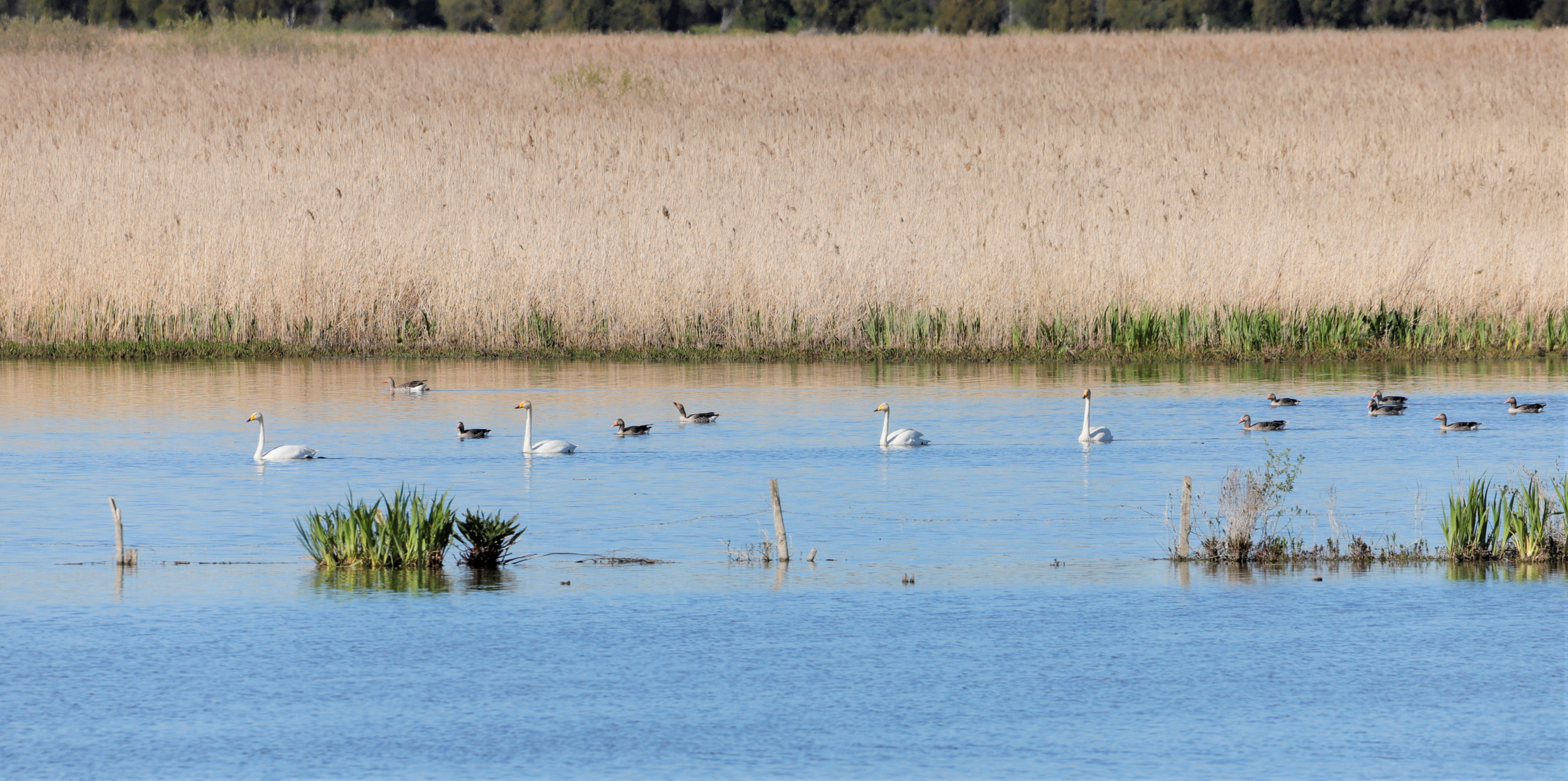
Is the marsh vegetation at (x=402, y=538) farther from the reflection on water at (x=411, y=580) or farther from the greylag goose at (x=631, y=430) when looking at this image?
the greylag goose at (x=631, y=430)

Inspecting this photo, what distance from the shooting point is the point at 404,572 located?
38.8 feet

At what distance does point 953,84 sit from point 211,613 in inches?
1327

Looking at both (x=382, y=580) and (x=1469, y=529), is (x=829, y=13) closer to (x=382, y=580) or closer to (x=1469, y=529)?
(x=1469, y=529)

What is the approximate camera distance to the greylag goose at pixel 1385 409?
Result: 18.9 metres

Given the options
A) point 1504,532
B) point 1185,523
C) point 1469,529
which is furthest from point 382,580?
point 1504,532

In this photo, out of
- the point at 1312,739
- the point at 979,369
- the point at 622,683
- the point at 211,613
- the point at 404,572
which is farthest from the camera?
the point at 979,369

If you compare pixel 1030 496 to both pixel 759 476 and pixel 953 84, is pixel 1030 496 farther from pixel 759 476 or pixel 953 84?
pixel 953 84

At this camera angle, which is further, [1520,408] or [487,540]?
[1520,408]

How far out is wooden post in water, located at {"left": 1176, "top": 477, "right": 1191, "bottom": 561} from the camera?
1184cm

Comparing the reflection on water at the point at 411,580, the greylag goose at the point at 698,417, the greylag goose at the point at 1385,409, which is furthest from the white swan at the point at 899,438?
the reflection on water at the point at 411,580

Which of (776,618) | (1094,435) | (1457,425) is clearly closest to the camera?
(776,618)

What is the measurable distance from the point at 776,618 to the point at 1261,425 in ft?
27.3

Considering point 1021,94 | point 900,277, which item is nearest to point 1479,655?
point 900,277

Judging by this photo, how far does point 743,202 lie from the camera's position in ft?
92.0
